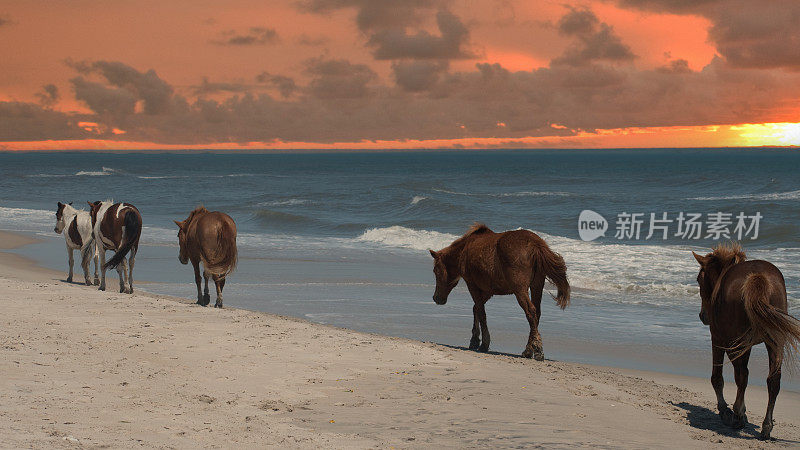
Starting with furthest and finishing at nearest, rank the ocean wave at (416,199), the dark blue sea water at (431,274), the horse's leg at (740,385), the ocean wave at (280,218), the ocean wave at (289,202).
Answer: the ocean wave at (289,202) < the ocean wave at (416,199) < the ocean wave at (280,218) < the dark blue sea water at (431,274) < the horse's leg at (740,385)

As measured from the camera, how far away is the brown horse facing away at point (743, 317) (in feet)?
22.1

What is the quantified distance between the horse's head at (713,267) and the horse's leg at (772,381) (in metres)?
0.76

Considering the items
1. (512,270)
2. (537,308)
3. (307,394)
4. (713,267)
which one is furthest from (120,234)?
(713,267)

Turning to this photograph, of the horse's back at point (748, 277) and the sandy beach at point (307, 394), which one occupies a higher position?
the horse's back at point (748, 277)

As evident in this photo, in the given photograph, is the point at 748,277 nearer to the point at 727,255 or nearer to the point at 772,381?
the point at 727,255

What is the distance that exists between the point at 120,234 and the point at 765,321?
1142cm

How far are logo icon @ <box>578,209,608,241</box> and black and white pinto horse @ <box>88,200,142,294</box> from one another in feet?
69.7

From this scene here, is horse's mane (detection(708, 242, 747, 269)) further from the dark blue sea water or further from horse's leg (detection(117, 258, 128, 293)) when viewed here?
A: horse's leg (detection(117, 258, 128, 293))

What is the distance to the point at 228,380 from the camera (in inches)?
305

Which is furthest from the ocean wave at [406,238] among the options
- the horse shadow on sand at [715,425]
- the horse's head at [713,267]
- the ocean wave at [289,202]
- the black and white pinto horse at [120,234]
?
the horse's head at [713,267]

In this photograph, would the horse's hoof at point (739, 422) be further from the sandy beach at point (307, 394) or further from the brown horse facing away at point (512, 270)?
the brown horse facing away at point (512, 270)

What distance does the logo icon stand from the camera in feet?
109

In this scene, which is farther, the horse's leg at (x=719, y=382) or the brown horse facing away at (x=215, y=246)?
the brown horse facing away at (x=215, y=246)

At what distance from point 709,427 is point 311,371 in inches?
157
